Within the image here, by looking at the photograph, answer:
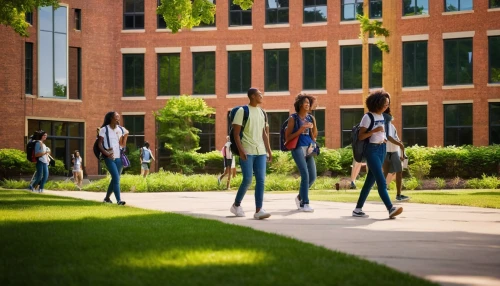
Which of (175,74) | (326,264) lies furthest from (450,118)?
(326,264)

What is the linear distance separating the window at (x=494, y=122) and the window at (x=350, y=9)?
829 cm

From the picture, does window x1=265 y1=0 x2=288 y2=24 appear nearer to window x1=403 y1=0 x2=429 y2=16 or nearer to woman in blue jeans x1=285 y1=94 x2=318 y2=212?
window x1=403 y1=0 x2=429 y2=16

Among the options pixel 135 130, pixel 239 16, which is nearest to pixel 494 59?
pixel 239 16

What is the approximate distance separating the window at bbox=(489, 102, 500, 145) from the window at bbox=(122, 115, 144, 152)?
18.0 meters

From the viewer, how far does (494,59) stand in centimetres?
4006

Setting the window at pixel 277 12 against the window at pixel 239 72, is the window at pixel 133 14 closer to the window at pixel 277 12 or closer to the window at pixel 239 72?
the window at pixel 239 72

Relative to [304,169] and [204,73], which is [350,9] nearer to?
[204,73]

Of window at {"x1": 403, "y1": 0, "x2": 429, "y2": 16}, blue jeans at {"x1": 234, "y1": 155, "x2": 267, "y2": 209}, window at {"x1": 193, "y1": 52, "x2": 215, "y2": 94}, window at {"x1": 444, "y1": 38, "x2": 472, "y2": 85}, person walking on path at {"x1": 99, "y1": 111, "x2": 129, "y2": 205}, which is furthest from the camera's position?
window at {"x1": 193, "y1": 52, "x2": 215, "y2": 94}

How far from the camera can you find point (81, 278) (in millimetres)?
5977

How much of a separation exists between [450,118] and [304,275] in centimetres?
3597

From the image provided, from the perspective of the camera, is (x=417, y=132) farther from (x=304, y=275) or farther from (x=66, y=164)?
(x=304, y=275)

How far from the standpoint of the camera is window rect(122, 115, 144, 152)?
45119mm

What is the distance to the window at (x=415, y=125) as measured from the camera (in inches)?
1618

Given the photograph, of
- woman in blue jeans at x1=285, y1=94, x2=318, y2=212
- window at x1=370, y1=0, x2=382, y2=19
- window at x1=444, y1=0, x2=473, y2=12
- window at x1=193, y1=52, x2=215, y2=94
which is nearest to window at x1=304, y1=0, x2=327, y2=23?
window at x1=370, y1=0, x2=382, y2=19
